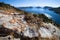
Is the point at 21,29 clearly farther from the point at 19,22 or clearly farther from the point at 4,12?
the point at 4,12

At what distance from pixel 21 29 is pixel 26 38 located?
0.36 meters

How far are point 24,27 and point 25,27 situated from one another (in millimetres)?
43

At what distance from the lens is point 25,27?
5.91 meters

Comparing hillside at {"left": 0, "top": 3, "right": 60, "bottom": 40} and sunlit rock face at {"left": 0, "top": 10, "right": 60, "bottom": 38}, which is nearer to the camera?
hillside at {"left": 0, "top": 3, "right": 60, "bottom": 40}

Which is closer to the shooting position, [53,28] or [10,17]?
[10,17]

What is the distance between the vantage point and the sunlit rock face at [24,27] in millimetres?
5605

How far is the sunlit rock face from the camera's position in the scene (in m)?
5.61

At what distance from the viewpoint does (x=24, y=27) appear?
5879mm

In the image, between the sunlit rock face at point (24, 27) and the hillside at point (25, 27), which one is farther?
the sunlit rock face at point (24, 27)

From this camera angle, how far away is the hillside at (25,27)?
5.44 m

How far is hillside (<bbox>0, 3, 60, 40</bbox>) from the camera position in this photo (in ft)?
17.9

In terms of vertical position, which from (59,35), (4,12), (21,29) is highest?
(4,12)

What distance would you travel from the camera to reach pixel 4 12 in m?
6.27

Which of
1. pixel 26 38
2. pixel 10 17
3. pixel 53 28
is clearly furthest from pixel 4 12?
pixel 53 28
